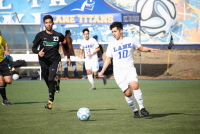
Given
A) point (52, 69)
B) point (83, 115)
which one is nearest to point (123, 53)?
point (83, 115)

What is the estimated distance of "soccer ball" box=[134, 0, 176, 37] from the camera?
3312 cm

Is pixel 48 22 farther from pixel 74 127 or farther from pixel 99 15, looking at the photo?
pixel 99 15

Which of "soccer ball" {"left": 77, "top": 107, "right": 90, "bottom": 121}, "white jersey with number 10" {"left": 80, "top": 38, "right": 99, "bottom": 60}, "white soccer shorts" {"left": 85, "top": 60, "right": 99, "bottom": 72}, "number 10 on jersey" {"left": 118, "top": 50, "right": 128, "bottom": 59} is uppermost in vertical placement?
"number 10 on jersey" {"left": 118, "top": 50, "right": 128, "bottom": 59}

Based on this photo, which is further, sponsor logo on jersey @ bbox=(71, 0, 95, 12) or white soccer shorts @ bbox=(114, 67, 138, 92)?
sponsor logo on jersey @ bbox=(71, 0, 95, 12)

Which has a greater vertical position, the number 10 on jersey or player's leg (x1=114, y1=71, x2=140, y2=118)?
the number 10 on jersey

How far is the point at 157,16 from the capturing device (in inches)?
1313

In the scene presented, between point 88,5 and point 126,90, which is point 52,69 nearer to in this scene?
Result: point 126,90

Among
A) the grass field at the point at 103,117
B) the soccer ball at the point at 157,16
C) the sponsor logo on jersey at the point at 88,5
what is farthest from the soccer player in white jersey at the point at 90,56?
the soccer ball at the point at 157,16

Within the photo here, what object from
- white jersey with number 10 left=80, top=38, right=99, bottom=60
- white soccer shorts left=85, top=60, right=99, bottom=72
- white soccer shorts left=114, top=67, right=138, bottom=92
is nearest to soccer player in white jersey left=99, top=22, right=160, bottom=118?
white soccer shorts left=114, top=67, right=138, bottom=92

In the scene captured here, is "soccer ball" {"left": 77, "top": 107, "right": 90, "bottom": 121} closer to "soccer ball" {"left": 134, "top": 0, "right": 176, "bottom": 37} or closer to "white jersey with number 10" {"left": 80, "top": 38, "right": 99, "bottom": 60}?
"white jersey with number 10" {"left": 80, "top": 38, "right": 99, "bottom": 60}

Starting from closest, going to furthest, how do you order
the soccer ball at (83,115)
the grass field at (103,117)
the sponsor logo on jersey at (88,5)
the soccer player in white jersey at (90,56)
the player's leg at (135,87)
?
the grass field at (103,117) < the soccer ball at (83,115) < the player's leg at (135,87) < the soccer player in white jersey at (90,56) < the sponsor logo on jersey at (88,5)

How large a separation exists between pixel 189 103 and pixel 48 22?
4440 millimetres

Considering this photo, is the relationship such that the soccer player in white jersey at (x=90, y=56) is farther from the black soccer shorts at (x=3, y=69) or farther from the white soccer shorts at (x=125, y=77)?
the white soccer shorts at (x=125, y=77)

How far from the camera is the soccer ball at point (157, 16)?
109 feet
